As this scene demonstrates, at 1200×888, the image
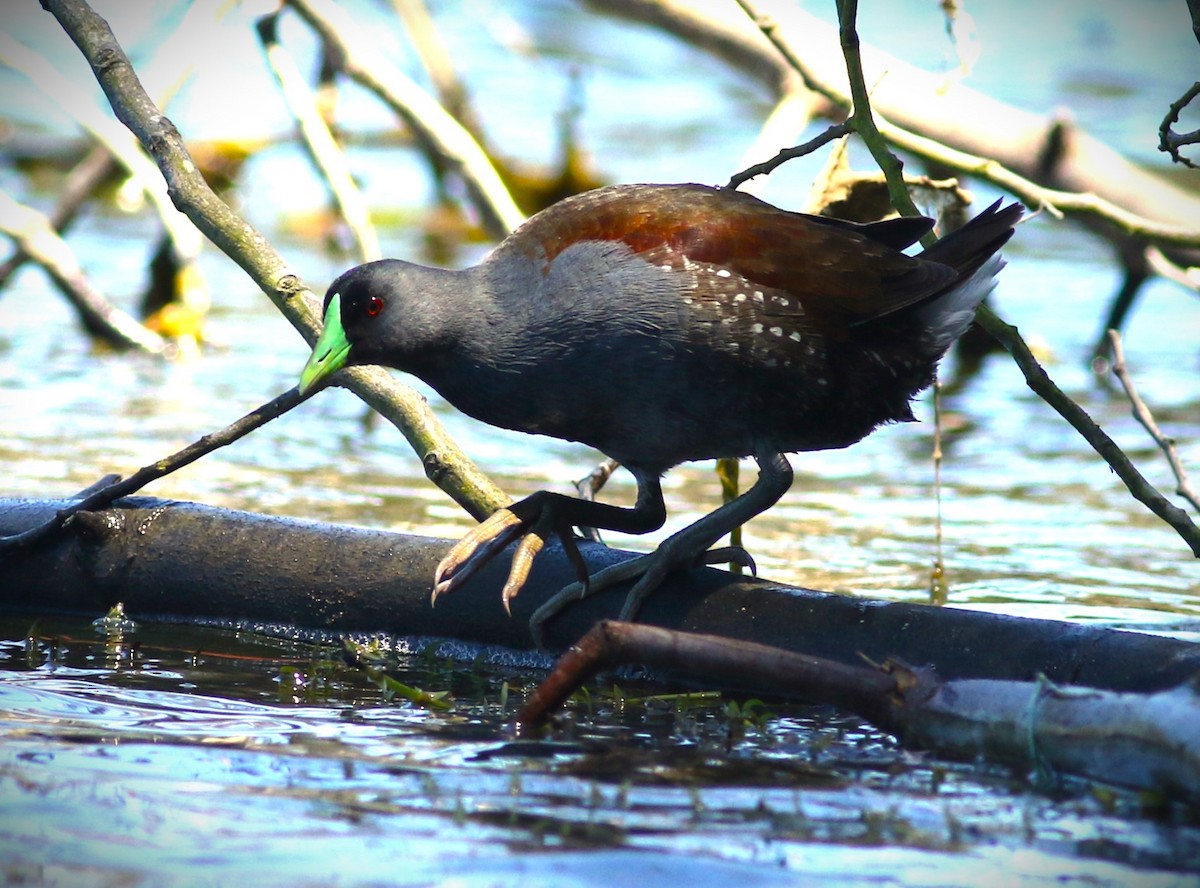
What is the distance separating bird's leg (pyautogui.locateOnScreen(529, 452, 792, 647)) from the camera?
149 inches

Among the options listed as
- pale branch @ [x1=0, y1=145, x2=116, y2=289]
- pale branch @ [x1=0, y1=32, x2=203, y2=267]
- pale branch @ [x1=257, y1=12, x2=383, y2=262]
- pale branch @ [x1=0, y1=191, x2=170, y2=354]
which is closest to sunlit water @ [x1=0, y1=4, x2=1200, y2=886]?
pale branch @ [x1=0, y1=191, x2=170, y2=354]

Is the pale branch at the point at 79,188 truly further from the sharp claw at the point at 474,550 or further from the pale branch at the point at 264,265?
the sharp claw at the point at 474,550

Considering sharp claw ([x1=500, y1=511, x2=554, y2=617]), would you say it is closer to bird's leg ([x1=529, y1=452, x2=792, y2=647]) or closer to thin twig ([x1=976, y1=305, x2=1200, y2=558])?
bird's leg ([x1=529, y1=452, x2=792, y2=647])

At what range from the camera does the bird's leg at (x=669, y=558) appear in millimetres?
3773

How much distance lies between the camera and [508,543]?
3.93 metres

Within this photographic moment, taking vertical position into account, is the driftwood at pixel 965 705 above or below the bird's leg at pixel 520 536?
below

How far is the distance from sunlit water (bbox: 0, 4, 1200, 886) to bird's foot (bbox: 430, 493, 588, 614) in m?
0.24

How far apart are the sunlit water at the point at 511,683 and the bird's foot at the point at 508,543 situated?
0.78ft

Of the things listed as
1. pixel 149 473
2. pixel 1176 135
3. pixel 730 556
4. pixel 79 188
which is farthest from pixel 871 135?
pixel 79 188

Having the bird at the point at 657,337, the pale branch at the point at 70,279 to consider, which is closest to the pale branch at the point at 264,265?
the bird at the point at 657,337

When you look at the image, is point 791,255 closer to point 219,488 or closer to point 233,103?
point 219,488

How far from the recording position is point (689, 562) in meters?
3.87

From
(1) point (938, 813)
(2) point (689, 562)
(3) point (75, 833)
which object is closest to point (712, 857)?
(1) point (938, 813)

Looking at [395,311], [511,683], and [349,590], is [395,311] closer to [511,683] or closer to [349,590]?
[349,590]
